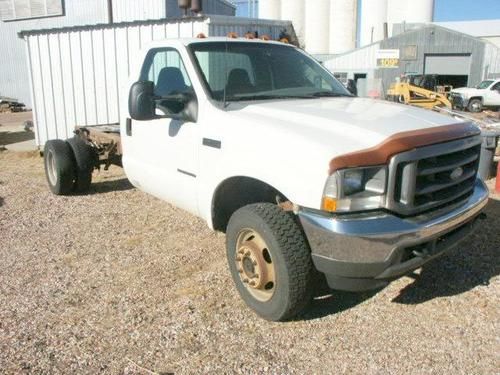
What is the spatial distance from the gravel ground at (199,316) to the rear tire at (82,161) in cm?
157

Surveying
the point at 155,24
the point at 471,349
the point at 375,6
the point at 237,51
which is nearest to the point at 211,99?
the point at 237,51

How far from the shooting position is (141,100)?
388 cm

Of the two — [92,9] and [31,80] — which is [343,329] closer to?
[31,80]

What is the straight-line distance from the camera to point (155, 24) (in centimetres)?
980

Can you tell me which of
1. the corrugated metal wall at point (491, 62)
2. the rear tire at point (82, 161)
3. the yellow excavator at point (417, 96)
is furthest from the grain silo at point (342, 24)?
the rear tire at point (82, 161)

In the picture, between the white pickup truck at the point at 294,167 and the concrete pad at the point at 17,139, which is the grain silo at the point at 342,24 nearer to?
the concrete pad at the point at 17,139

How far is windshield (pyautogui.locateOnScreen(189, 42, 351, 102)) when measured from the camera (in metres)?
4.14

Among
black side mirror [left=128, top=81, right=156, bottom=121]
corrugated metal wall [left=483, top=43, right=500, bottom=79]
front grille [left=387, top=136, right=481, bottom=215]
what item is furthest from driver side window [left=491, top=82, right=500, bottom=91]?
black side mirror [left=128, top=81, right=156, bottom=121]

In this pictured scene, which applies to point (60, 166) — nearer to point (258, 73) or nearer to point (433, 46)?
point (258, 73)

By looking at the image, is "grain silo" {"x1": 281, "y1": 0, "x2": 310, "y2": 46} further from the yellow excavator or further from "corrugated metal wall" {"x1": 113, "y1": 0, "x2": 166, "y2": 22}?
"corrugated metal wall" {"x1": 113, "y1": 0, "x2": 166, "y2": 22}

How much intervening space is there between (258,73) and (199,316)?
221cm

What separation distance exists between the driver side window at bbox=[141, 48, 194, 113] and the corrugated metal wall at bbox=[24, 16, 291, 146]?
17.5 ft

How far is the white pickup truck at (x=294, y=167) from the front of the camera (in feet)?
9.52

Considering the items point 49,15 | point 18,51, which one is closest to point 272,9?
point 18,51
